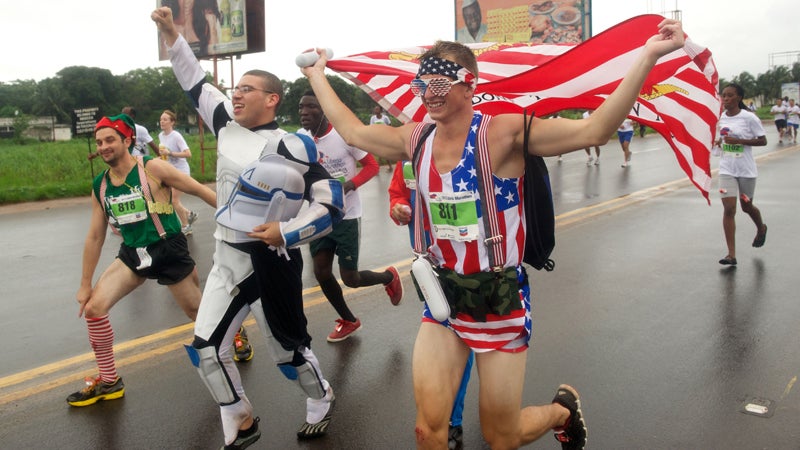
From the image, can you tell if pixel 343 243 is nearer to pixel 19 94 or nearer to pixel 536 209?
pixel 536 209

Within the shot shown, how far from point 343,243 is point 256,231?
2112mm

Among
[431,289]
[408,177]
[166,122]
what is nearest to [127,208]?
[408,177]

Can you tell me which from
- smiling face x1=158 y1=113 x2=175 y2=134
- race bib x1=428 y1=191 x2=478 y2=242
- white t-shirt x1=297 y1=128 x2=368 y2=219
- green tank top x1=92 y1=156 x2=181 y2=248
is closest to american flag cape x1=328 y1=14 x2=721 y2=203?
race bib x1=428 y1=191 x2=478 y2=242

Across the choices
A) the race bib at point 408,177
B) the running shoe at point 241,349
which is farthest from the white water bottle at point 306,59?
the running shoe at point 241,349

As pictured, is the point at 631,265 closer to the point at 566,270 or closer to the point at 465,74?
the point at 566,270

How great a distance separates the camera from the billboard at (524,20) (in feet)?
111

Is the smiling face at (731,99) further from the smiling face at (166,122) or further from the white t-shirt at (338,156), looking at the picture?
the smiling face at (166,122)

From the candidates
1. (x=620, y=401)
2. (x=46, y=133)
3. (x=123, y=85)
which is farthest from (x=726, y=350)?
(x=123, y=85)

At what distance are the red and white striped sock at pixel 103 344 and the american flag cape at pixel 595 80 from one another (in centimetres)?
223

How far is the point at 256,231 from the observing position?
3453 millimetres

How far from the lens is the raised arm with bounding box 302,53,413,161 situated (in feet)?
10.6

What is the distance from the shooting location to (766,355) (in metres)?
5.15

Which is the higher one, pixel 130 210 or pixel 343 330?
pixel 130 210

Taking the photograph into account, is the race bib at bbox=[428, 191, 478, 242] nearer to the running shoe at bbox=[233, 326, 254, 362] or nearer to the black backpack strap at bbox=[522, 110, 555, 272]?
the black backpack strap at bbox=[522, 110, 555, 272]
